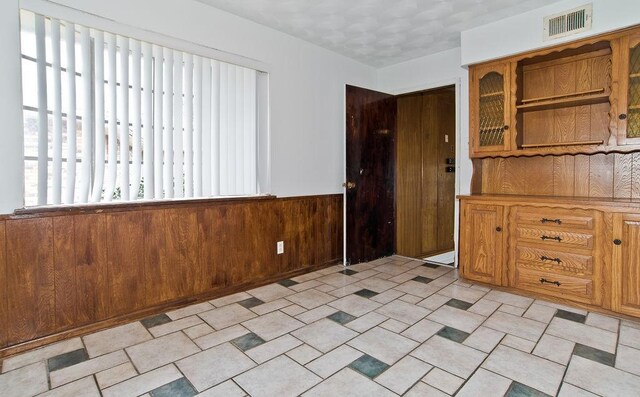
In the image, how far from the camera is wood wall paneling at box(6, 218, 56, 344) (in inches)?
80.8

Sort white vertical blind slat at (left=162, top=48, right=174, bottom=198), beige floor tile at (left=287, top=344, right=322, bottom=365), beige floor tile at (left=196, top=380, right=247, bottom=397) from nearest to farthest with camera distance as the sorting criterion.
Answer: beige floor tile at (left=196, top=380, right=247, bottom=397) < beige floor tile at (left=287, top=344, right=322, bottom=365) < white vertical blind slat at (left=162, top=48, right=174, bottom=198)

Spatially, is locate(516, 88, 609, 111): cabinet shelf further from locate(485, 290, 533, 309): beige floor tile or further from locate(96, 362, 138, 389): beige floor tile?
locate(96, 362, 138, 389): beige floor tile

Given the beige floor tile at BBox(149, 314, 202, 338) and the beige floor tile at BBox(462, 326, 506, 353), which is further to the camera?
the beige floor tile at BBox(149, 314, 202, 338)

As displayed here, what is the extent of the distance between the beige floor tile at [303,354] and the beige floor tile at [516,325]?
125cm

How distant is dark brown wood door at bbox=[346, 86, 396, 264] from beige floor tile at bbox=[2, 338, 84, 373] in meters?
2.62

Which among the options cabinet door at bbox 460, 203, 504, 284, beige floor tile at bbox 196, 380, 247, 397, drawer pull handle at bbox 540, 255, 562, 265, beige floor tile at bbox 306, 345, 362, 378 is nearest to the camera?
beige floor tile at bbox 196, 380, 247, 397

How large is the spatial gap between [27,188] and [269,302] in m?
1.82

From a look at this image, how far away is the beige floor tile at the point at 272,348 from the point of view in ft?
6.59

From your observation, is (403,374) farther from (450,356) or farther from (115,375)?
(115,375)

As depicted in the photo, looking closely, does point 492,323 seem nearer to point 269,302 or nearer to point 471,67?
point 269,302

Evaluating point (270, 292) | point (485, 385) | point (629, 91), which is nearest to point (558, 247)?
point (629, 91)

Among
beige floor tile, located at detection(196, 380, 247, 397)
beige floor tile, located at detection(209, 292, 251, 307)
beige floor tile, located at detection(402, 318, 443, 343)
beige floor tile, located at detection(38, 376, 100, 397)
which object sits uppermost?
beige floor tile, located at detection(209, 292, 251, 307)

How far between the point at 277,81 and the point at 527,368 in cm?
300

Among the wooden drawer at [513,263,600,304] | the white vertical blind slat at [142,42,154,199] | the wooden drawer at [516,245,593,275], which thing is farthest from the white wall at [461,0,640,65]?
the white vertical blind slat at [142,42,154,199]
